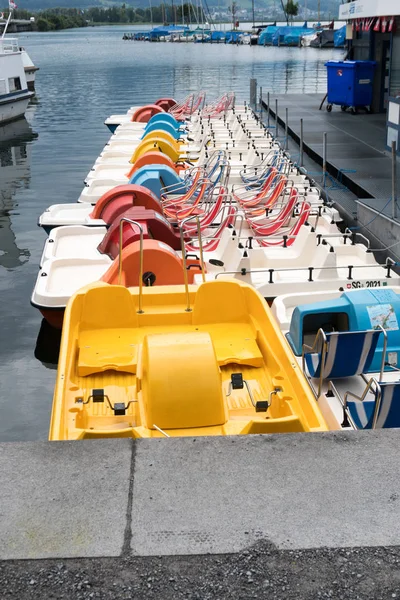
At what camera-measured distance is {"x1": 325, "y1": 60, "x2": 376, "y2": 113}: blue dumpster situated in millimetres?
22344

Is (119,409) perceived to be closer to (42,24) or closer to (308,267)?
(308,267)

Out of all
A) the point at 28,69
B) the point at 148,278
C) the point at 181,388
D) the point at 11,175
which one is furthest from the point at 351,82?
the point at 28,69

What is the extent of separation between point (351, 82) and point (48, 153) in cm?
1129

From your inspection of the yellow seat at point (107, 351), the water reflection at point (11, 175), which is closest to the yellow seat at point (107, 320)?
the yellow seat at point (107, 351)

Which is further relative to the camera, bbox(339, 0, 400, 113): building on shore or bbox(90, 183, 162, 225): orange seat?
bbox(339, 0, 400, 113): building on shore

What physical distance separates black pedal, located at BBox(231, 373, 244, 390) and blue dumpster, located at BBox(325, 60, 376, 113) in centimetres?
1779

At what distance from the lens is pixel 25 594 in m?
3.06

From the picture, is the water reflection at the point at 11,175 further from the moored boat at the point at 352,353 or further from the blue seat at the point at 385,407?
the blue seat at the point at 385,407

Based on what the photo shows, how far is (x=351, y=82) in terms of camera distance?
22.8 metres

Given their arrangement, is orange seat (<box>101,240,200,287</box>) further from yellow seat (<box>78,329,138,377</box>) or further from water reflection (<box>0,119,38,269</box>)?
water reflection (<box>0,119,38,269</box>)

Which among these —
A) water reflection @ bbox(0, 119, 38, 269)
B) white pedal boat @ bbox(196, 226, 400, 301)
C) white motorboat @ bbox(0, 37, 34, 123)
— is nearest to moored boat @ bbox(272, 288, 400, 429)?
white pedal boat @ bbox(196, 226, 400, 301)

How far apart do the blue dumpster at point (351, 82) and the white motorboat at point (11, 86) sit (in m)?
16.0

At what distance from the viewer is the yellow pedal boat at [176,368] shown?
5.65m

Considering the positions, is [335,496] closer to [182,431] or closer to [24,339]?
[182,431]
